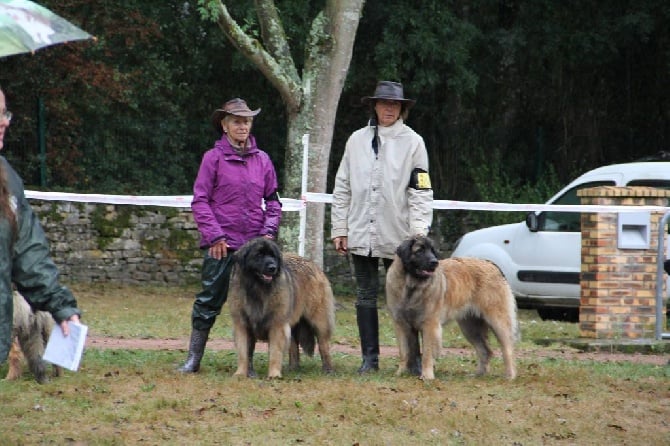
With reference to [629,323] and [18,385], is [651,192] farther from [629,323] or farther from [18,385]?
[18,385]

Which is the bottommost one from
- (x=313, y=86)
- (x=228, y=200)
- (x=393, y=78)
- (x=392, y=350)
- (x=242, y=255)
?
(x=392, y=350)

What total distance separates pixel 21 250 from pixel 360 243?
4513 millimetres

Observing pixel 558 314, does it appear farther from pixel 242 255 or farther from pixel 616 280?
pixel 242 255

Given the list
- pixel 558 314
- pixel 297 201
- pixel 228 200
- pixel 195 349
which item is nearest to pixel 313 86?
pixel 297 201

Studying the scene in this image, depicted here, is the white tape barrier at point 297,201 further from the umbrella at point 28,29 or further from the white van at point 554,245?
the umbrella at point 28,29

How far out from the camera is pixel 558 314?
54.4 feet

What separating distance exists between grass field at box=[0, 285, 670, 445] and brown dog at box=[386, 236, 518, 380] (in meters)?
0.24

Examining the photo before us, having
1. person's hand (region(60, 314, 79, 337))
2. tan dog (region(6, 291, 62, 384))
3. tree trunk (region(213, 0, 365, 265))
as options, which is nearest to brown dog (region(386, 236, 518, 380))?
tan dog (region(6, 291, 62, 384))

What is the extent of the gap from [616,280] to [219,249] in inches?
191

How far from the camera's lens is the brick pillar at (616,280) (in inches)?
486

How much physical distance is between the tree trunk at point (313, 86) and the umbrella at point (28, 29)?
1074 cm

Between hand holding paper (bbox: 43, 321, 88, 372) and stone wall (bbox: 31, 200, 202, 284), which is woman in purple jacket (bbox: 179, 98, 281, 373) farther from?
stone wall (bbox: 31, 200, 202, 284)

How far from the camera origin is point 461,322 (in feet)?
33.1

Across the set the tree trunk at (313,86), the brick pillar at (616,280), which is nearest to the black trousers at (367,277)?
the brick pillar at (616,280)
